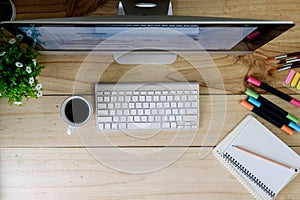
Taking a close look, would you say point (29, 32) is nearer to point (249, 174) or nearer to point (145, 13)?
point (145, 13)

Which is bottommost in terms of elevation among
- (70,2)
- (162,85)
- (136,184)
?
(136,184)

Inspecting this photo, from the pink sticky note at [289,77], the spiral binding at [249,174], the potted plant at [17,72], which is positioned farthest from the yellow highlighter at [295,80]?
the potted plant at [17,72]

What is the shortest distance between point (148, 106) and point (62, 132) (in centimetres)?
23

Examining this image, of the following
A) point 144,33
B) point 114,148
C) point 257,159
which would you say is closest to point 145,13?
point 144,33

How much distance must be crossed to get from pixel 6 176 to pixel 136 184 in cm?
33

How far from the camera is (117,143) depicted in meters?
1.14

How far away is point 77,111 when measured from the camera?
110 centimetres

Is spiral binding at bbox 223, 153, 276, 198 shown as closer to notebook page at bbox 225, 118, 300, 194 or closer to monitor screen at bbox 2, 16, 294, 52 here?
notebook page at bbox 225, 118, 300, 194

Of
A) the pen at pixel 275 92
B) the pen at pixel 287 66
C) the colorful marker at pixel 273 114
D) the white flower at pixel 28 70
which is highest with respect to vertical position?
the white flower at pixel 28 70

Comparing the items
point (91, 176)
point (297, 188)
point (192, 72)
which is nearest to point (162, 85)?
point (192, 72)

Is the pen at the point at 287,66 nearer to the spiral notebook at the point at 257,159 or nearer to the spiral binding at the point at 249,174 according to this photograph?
the spiral notebook at the point at 257,159

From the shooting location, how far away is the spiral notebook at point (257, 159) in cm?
114

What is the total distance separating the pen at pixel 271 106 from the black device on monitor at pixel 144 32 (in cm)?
11

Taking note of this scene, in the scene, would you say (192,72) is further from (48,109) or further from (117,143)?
(48,109)
